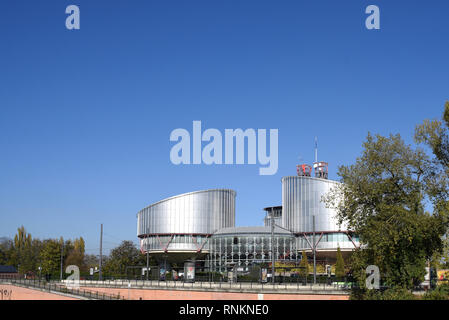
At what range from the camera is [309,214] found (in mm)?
113375

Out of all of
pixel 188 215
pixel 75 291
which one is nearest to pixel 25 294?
pixel 75 291

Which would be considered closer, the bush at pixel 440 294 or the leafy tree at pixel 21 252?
the bush at pixel 440 294

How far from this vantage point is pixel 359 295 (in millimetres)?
45438

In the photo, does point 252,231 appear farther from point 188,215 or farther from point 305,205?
point 188,215

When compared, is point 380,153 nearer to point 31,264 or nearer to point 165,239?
point 165,239

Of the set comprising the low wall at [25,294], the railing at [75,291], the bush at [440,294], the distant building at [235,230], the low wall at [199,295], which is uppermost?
the distant building at [235,230]

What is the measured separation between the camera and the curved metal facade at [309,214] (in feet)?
349

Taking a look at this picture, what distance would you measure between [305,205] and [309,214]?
254 cm

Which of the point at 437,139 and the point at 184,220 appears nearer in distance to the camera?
the point at 437,139

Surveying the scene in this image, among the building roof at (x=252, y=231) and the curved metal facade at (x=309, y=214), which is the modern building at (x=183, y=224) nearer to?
the building roof at (x=252, y=231)

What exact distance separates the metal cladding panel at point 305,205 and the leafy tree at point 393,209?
6096cm

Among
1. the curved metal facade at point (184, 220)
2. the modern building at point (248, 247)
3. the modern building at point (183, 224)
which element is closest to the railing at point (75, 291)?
the modern building at point (248, 247)
